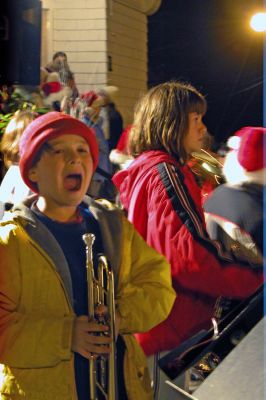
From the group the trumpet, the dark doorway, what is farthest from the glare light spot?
the trumpet

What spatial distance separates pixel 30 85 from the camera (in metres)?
2.05

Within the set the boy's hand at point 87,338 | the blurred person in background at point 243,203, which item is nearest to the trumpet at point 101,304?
the boy's hand at point 87,338

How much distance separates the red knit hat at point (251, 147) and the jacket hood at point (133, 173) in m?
0.24

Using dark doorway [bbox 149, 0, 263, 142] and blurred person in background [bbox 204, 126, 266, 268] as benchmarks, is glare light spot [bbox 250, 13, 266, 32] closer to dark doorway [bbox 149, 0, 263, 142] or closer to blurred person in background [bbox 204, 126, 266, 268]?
dark doorway [bbox 149, 0, 263, 142]

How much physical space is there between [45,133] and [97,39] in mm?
365

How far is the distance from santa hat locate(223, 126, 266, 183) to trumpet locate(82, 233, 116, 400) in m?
0.51

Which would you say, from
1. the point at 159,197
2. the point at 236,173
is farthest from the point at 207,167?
the point at 159,197

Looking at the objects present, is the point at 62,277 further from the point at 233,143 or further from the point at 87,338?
the point at 233,143

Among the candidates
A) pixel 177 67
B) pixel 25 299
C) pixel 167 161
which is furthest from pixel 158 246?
pixel 177 67

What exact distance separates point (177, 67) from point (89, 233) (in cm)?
62

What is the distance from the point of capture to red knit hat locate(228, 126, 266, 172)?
2.00 m

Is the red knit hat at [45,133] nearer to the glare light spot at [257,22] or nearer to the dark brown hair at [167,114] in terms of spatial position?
the dark brown hair at [167,114]

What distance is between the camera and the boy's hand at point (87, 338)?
1.83 meters

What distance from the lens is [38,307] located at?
1.82 metres
